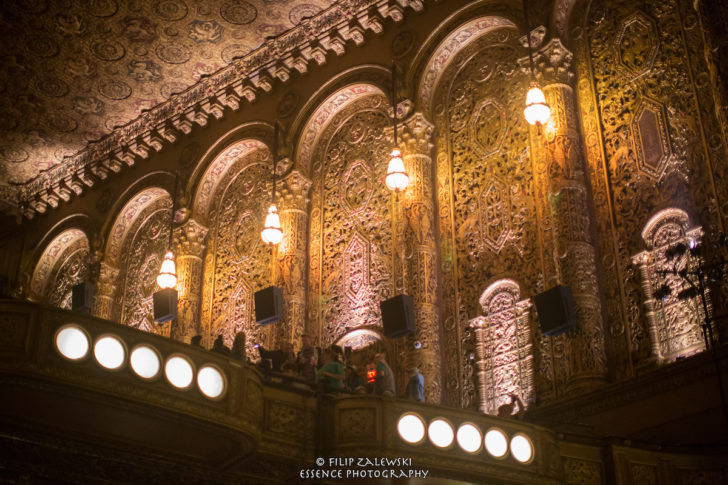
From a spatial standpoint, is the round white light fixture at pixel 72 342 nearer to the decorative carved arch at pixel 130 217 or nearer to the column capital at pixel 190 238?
the column capital at pixel 190 238

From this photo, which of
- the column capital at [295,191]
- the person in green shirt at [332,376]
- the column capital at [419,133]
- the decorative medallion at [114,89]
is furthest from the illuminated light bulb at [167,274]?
the person in green shirt at [332,376]

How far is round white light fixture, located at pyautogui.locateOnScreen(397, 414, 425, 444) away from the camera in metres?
9.98

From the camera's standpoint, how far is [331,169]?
17125mm

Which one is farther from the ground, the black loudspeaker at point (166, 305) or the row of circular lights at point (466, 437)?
the black loudspeaker at point (166, 305)

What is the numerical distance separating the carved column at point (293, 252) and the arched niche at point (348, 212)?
0.18m

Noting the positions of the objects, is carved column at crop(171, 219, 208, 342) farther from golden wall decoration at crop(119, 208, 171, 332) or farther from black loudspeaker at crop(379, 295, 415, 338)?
black loudspeaker at crop(379, 295, 415, 338)

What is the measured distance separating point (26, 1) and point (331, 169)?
6.82 m

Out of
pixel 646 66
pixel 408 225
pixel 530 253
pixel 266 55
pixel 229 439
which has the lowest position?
pixel 229 439

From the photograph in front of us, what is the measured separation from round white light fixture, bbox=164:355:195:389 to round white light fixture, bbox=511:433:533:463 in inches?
155

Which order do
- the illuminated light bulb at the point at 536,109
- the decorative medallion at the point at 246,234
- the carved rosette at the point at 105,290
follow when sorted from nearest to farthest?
the illuminated light bulb at the point at 536,109, the decorative medallion at the point at 246,234, the carved rosette at the point at 105,290

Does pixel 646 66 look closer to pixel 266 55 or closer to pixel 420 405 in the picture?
pixel 420 405

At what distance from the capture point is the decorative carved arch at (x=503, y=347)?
12.8 m

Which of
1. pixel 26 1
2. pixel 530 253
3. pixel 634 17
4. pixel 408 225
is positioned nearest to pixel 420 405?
pixel 530 253

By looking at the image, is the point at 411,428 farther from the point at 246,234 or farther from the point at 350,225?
the point at 246,234
